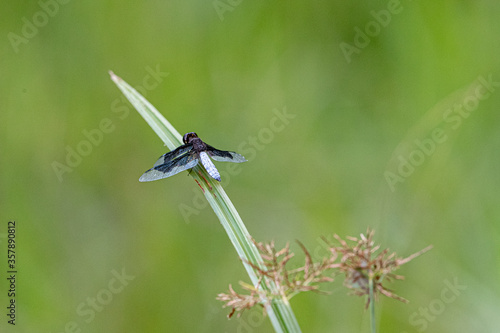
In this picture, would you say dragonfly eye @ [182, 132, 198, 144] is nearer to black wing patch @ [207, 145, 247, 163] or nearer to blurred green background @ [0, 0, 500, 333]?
black wing patch @ [207, 145, 247, 163]

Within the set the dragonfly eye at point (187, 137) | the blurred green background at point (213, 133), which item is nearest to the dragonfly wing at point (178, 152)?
the dragonfly eye at point (187, 137)

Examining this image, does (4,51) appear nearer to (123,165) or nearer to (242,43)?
(123,165)

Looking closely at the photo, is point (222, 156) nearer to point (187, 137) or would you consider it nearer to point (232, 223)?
point (187, 137)

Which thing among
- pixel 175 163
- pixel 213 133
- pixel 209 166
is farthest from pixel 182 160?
pixel 213 133

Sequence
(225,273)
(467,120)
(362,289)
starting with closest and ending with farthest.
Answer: (362,289) → (467,120) → (225,273)

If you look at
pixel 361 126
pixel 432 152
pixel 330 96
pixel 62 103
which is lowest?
pixel 432 152

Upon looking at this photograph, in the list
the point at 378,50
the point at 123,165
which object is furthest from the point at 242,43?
the point at 123,165
